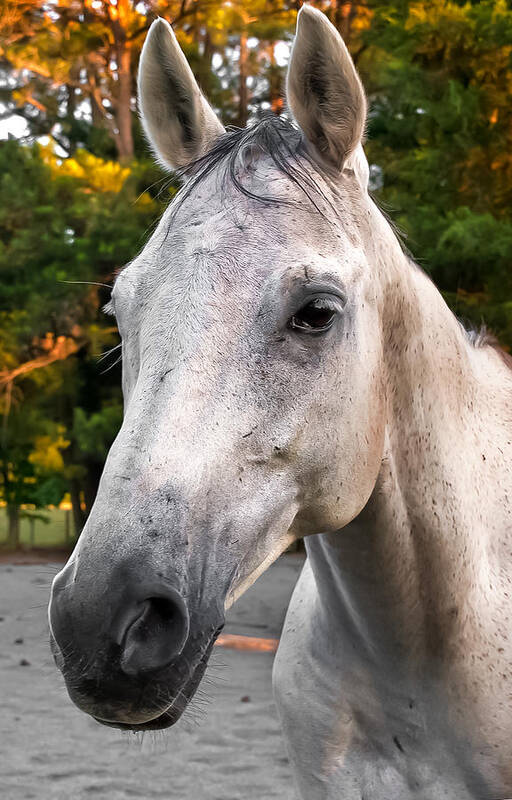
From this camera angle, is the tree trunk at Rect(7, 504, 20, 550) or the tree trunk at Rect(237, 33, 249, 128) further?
the tree trunk at Rect(7, 504, 20, 550)

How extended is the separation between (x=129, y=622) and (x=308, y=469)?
536 millimetres

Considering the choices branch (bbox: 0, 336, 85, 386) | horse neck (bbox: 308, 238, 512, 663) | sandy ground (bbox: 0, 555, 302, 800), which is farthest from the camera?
branch (bbox: 0, 336, 85, 386)

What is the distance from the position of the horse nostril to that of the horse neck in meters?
0.73

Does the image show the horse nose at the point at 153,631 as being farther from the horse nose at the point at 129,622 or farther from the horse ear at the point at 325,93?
the horse ear at the point at 325,93

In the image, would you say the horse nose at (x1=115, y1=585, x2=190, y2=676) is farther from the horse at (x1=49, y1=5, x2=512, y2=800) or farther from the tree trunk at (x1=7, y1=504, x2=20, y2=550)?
the tree trunk at (x1=7, y1=504, x2=20, y2=550)

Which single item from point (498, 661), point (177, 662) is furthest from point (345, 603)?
point (177, 662)

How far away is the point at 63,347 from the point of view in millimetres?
15477

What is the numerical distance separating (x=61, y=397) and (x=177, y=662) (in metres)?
15.9

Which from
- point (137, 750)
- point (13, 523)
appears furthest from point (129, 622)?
point (13, 523)

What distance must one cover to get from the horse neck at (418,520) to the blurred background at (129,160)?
687 centimetres

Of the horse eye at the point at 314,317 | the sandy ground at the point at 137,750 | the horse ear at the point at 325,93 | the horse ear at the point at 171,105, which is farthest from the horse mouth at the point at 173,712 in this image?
the sandy ground at the point at 137,750

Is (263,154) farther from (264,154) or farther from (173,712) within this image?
(173,712)

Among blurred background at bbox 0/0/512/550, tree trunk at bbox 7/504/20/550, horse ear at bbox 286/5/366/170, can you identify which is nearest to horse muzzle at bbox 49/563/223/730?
horse ear at bbox 286/5/366/170

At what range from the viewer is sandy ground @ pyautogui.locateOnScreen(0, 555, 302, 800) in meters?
5.03
